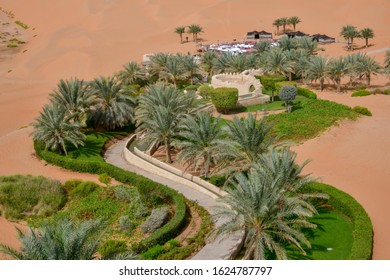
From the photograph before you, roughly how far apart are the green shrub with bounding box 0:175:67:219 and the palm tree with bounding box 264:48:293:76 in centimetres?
2890

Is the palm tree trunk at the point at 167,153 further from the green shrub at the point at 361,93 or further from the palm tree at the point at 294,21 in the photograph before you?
the palm tree at the point at 294,21

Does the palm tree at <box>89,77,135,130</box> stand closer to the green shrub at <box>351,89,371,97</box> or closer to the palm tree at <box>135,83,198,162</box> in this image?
the palm tree at <box>135,83,198,162</box>

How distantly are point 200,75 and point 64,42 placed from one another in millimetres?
45189

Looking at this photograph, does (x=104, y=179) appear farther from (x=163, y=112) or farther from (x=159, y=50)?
(x=159, y=50)

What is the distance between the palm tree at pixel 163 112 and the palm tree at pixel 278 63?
61.3 ft

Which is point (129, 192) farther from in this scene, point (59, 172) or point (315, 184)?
point (315, 184)

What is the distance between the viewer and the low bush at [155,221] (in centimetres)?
2006

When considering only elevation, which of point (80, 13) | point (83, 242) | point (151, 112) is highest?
point (80, 13)

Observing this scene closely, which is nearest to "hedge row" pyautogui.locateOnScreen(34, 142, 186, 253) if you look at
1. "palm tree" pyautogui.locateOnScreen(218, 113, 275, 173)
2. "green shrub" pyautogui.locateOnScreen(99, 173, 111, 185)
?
"green shrub" pyautogui.locateOnScreen(99, 173, 111, 185)

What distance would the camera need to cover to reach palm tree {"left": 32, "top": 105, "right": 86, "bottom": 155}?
2831 centimetres

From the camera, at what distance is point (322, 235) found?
725 inches

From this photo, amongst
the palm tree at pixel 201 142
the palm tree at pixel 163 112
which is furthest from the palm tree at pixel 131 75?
the palm tree at pixel 201 142

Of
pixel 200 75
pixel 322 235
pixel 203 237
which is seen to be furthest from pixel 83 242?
pixel 200 75

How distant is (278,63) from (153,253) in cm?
3337
